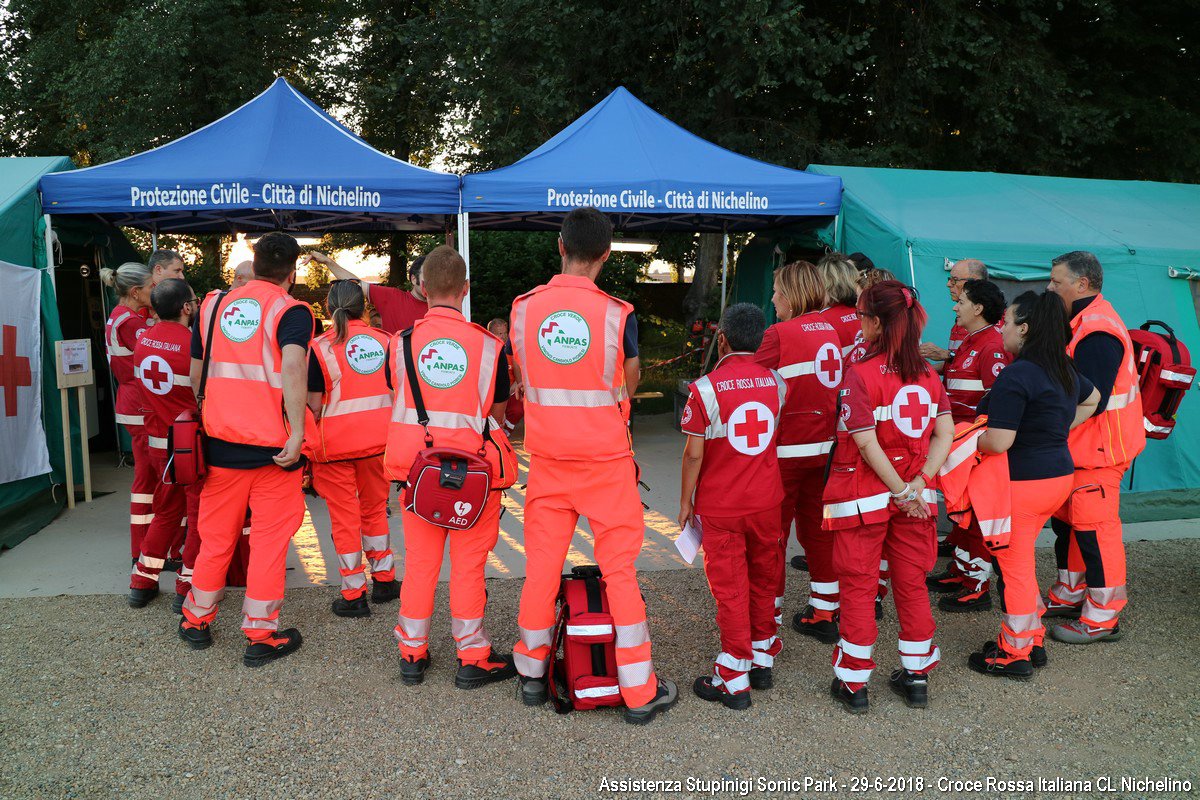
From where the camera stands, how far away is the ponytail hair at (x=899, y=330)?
11.4 feet

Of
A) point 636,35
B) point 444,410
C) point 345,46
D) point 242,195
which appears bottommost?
point 444,410

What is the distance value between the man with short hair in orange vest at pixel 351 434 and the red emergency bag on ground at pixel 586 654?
59.3 inches

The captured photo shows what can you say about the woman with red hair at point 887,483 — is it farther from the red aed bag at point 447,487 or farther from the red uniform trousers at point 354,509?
the red uniform trousers at point 354,509

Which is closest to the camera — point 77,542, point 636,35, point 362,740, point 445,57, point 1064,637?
point 362,740

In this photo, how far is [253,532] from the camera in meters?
3.89

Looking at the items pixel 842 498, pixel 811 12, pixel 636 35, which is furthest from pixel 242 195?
pixel 811 12

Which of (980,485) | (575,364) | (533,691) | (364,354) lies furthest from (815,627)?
(364,354)

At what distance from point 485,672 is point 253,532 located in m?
1.28

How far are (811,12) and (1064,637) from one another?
35.2ft

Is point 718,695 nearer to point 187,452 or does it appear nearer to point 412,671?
point 412,671

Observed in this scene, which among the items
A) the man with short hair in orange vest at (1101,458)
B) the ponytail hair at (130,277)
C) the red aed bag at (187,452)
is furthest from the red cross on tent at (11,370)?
the man with short hair in orange vest at (1101,458)

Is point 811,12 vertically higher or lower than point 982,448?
higher

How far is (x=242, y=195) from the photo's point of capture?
258 inches

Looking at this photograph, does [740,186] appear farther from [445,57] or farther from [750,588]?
[445,57]
